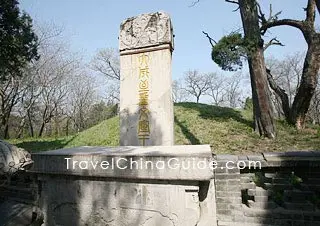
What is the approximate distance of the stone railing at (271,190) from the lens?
7.32 feet

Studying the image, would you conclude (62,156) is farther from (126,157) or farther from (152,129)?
(152,129)

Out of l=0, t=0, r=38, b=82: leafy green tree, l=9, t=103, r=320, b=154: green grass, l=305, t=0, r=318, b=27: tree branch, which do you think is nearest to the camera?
l=9, t=103, r=320, b=154: green grass

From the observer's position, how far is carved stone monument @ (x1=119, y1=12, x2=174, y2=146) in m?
5.58

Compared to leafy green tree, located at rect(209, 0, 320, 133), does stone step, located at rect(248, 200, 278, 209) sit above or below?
below

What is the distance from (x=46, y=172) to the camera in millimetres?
2289

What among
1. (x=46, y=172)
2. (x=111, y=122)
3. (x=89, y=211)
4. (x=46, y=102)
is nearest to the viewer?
(x=89, y=211)

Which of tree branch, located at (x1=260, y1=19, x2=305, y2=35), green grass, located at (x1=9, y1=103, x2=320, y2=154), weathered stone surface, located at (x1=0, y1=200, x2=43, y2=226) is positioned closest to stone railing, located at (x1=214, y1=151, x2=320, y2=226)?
weathered stone surface, located at (x1=0, y1=200, x2=43, y2=226)

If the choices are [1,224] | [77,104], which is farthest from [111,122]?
[77,104]

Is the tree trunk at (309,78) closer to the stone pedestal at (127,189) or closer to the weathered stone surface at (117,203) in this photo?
the stone pedestal at (127,189)

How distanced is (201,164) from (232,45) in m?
8.71

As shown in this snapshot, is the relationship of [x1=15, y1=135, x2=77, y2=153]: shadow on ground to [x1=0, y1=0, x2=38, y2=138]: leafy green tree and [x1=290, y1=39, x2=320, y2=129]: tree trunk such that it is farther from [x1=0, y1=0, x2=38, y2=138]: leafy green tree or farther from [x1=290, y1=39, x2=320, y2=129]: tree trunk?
[x1=290, y1=39, x2=320, y2=129]: tree trunk

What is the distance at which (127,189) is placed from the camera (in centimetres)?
203

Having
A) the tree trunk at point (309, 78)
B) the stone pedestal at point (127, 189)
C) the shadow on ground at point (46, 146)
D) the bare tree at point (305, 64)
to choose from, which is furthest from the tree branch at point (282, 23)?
the shadow on ground at point (46, 146)

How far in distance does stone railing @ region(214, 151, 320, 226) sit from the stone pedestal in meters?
0.53
